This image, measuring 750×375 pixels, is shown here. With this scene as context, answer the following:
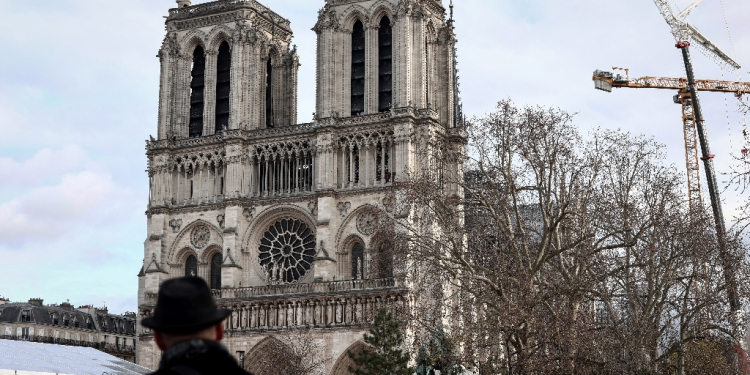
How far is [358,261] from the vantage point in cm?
4775

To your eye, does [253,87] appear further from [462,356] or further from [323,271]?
[462,356]

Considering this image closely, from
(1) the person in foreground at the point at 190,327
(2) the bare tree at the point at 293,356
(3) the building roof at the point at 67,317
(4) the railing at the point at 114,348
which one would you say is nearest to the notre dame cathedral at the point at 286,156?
(2) the bare tree at the point at 293,356

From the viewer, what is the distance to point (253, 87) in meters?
52.1

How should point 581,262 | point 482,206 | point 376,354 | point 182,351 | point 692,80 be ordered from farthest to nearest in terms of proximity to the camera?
point 692,80 < point 376,354 < point 482,206 < point 581,262 < point 182,351

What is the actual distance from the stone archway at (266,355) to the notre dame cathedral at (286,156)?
0.13m

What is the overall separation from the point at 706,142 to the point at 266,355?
929 inches

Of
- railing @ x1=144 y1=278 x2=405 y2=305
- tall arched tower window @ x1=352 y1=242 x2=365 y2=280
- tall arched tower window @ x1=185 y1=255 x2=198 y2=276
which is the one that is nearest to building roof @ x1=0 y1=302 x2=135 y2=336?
tall arched tower window @ x1=185 y1=255 x2=198 y2=276

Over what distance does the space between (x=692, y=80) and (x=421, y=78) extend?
1387cm

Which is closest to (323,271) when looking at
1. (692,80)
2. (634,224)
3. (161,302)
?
(634,224)

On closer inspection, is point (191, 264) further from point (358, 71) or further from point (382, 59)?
point (382, 59)

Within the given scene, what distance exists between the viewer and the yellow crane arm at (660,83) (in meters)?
67.2

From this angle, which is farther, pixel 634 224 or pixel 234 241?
pixel 234 241

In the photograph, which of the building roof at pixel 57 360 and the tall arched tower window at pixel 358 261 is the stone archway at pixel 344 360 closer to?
the tall arched tower window at pixel 358 261

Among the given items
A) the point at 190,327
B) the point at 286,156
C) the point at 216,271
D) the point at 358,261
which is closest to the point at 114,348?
the point at 216,271
